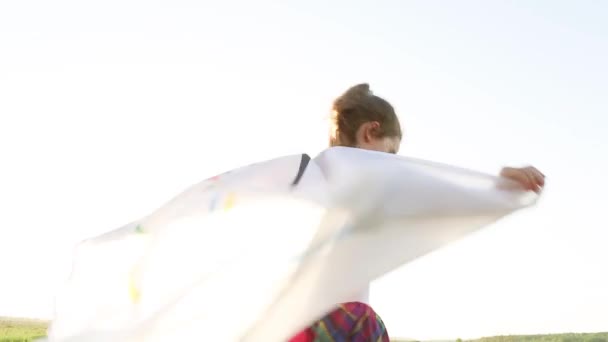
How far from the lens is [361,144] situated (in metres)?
3.05

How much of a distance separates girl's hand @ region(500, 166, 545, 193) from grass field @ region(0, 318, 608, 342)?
6.30m

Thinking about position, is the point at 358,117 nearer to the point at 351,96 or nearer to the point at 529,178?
the point at 351,96

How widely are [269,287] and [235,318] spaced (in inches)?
5.9

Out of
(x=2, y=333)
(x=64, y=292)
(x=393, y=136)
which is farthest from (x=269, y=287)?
(x=2, y=333)

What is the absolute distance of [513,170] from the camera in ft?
8.95

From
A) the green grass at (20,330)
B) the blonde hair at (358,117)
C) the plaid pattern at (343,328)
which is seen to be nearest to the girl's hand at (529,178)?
the blonde hair at (358,117)

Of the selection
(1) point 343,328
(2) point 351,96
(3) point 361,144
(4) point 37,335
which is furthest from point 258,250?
(4) point 37,335

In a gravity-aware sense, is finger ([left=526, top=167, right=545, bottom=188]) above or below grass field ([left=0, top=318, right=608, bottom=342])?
above

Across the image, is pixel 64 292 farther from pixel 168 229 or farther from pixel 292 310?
pixel 292 310

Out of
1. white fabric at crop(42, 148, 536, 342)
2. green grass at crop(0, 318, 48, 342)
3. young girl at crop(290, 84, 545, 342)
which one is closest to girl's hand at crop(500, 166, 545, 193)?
young girl at crop(290, 84, 545, 342)

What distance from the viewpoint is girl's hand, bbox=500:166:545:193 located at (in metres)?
2.69

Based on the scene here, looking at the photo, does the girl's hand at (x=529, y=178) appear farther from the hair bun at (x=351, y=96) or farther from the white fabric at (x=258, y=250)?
the hair bun at (x=351, y=96)

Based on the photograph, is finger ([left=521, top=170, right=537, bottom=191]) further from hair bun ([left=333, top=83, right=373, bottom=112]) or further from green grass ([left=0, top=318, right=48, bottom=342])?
green grass ([left=0, top=318, right=48, bottom=342])

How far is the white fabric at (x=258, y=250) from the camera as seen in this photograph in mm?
2469
